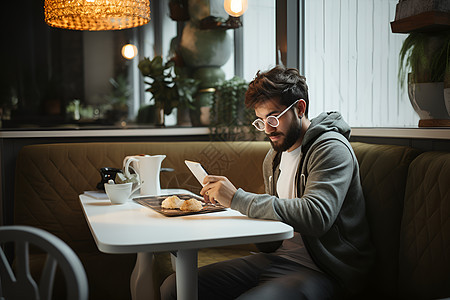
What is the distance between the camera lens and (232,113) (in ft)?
9.86

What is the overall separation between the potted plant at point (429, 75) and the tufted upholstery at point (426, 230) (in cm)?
20

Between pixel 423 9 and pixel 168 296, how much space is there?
1.55 meters

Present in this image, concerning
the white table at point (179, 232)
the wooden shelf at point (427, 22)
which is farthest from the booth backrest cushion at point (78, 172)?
the wooden shelf at point (427, 22)

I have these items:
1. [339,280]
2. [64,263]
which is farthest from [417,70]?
[64,263]

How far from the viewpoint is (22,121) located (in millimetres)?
3270

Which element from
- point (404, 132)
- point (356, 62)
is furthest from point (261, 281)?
point (356, 62)

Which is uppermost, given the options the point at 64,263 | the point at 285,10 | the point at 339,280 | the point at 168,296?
the point at 285,10

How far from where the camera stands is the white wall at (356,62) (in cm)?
217

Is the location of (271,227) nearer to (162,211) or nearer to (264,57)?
(162,211)

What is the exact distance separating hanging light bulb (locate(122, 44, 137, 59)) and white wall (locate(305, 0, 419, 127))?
145 centimetres

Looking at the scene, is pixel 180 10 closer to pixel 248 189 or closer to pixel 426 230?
pixel 248 189

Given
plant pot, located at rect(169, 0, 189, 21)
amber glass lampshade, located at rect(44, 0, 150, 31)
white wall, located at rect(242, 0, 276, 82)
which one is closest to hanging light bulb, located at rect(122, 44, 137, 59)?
plant pot, located at rect(169, 0, 189, 21)

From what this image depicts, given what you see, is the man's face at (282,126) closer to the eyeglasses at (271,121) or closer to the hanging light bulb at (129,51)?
the eyeglasses at (271,121)

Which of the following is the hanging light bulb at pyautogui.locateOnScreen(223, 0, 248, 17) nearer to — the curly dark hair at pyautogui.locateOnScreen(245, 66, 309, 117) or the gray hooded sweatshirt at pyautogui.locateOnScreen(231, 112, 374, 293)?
the curly dark hair at pyautogui.locateOnScreen(245, 66, 309, 117)
